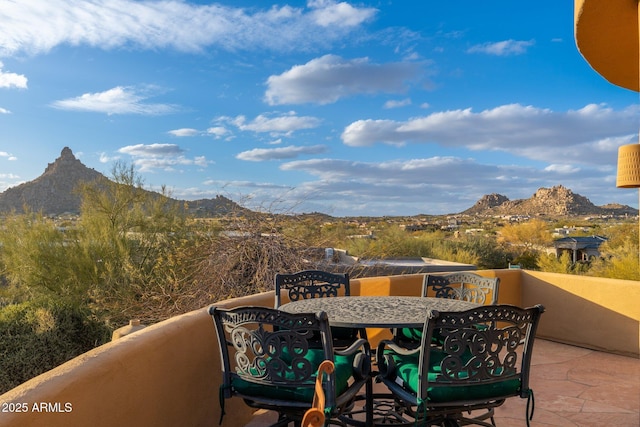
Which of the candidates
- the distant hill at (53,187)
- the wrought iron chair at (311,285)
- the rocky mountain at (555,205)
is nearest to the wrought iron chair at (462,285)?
the wrought iron chair at (311,285)

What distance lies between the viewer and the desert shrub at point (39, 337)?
8.91 meters

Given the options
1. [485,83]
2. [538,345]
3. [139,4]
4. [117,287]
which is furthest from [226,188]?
[485,83]

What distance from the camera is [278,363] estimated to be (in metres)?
2.84

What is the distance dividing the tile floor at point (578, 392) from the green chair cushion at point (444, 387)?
123 cm

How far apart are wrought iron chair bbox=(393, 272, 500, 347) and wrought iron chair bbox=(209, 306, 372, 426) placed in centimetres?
142

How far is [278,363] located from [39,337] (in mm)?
7873

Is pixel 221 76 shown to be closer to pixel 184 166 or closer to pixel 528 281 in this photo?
pixel 184 166

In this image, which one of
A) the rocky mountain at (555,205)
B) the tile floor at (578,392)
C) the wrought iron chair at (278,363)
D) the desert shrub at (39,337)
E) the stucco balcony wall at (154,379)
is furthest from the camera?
the rocky mountain at (555,205)

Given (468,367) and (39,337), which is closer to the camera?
(468,367)

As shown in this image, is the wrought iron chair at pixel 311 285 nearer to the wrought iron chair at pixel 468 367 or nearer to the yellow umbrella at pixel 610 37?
the wrought iron chair at pixel 468 367

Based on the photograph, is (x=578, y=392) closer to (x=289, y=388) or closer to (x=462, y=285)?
(x=462, y=285)

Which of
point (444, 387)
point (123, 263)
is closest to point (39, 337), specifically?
point (123, 263)

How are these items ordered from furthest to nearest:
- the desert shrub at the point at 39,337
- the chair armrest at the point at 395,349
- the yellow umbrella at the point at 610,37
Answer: the desert shrub at the point at 39,337, the yellow umbrella at the point at 610,37, the chair armrest at the point at 395,349

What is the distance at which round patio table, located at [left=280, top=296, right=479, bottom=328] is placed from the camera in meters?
3.25
